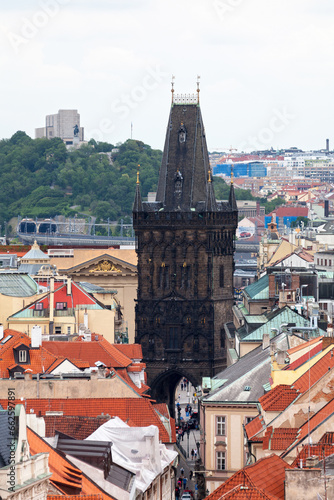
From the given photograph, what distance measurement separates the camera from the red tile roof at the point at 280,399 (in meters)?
64.2

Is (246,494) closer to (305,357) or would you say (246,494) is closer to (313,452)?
(313,452)

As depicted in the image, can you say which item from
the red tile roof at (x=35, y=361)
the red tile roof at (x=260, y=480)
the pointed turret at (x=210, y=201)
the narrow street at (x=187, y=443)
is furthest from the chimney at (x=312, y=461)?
the pointed turret at (x=210, y=201)

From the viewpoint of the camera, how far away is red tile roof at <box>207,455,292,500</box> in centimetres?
4616

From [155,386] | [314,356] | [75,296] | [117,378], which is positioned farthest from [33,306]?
[314,356]

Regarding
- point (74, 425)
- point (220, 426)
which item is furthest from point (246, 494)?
point (220, 426)

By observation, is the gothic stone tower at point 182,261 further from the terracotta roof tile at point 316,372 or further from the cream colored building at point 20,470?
the cream colored building at point 20,470

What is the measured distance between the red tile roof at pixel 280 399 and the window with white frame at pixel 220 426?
18.3 meters

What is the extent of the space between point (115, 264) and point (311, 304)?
67.0m

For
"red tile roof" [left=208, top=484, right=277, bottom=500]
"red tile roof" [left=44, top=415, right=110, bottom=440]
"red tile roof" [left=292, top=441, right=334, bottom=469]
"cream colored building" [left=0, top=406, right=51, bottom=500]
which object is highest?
"cream colored building" [left=0, top=406, right=51, bottom=500]

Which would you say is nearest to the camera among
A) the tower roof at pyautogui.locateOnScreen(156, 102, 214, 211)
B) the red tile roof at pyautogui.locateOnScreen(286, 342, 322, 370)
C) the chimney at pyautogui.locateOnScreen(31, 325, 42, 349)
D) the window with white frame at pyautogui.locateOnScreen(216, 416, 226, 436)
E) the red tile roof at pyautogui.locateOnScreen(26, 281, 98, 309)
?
the red tile roof at pyautogui.locateOnScreen(286, 342, 322, 370)

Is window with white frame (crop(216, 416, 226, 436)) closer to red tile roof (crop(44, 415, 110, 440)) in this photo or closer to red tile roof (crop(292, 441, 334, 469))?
red tile roof (crop(44, 415, 110, 440))

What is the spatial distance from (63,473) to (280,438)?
38.6 feet

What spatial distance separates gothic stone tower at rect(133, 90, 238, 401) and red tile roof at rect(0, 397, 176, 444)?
6334cm

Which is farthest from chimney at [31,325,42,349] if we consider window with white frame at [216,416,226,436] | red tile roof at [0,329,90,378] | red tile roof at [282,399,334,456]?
red tile roof at [282,399,334,456]
